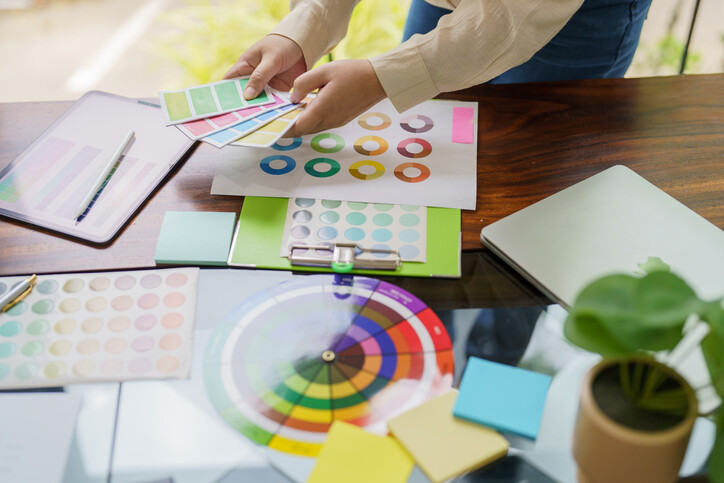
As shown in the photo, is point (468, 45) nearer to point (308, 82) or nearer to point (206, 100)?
point (308, 82)

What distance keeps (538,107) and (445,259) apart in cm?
43

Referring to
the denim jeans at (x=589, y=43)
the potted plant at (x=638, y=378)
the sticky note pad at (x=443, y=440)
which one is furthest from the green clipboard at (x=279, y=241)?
the denim jeans at (x=589, y=43)

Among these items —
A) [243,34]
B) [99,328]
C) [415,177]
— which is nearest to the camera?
[99,328]

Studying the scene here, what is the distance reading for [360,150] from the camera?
106cm

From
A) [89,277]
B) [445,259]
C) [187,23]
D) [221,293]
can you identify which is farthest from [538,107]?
[187,23]

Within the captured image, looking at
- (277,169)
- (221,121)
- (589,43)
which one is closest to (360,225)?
(277,169)

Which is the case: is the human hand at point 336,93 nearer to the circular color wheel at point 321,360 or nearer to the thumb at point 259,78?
the thumb at point 259,78

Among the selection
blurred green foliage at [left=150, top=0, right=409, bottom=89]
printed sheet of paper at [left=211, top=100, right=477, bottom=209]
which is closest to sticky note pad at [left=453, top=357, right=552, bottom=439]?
printed sheet of paper at [left=211, top=100, right=477, bottom=209]

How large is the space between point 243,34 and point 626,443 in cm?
211

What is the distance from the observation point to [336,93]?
1023 millimetres

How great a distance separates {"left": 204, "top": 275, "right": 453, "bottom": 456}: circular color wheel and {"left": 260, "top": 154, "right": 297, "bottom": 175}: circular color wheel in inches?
9.3

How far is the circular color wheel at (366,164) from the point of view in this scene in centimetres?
101

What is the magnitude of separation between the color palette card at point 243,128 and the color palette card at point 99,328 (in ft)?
0.69

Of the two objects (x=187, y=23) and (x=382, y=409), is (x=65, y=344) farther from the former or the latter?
(x=187, y=23)
